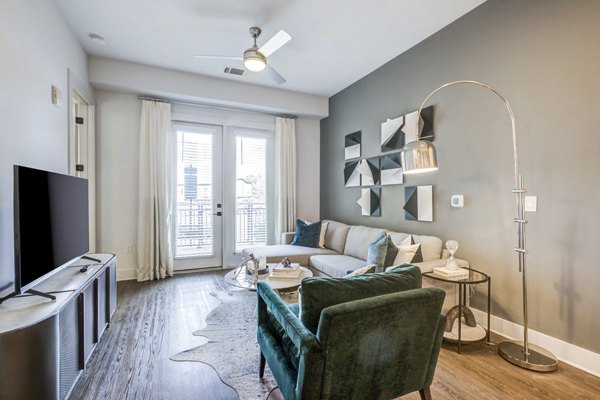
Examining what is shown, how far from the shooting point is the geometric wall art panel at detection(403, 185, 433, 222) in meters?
3.18

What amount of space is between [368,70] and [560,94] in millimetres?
2371

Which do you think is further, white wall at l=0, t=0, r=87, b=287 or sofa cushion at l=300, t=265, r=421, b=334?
white wall at l=0, t=0, r=87, b=287

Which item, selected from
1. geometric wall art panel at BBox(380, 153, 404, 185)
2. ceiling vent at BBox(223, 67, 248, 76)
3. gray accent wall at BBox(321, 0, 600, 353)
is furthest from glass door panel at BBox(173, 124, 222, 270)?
gray accent wall at BBox(321, 0, 600, 353)

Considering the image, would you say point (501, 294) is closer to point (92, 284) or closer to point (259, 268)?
point (259, 268)

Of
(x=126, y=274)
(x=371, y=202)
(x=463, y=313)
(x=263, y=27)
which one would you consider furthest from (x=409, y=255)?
(x=126, y=274)

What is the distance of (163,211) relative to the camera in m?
4.16

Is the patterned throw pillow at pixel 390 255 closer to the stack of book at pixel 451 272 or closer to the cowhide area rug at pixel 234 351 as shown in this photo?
the stack of book at pixel 451 272

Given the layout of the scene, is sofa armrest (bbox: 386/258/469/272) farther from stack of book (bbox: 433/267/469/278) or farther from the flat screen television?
the flat screen television

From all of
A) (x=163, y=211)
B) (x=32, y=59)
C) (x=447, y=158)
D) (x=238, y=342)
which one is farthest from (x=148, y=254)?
(x=447, y=158)

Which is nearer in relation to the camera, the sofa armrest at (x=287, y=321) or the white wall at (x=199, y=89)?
the sofa armrest at (x=287, y=321)

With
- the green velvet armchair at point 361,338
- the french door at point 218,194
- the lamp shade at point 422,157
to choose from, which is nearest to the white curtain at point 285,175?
the french door at point 218,194

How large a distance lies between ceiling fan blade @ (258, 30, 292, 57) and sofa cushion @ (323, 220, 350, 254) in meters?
2.52

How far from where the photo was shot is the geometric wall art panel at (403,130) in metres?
3.18

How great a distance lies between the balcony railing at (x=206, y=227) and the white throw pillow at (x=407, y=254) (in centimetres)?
275
